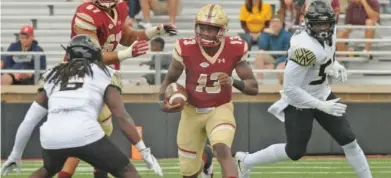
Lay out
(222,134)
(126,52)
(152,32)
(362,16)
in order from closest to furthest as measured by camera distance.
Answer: (222,134)
(126,52)
(152,32)
(362,16)

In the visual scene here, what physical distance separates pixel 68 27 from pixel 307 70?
8031 millimetres

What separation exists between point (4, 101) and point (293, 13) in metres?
4.06

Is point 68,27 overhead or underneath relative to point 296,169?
overhead

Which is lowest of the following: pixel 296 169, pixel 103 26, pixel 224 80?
pixel 296 169

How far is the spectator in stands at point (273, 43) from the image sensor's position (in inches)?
566

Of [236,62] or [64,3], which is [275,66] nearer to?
[64,3]

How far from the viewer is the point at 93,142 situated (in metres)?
7.15

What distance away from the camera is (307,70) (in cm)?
904

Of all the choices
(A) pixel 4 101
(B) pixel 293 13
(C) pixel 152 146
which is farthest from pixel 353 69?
(A) pixel 4 101

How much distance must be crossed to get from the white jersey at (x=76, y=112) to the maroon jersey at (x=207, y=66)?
4.17 ft

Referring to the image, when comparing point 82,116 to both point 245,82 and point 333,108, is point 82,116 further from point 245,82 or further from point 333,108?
point 333,108

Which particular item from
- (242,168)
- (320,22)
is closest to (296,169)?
(242,168)

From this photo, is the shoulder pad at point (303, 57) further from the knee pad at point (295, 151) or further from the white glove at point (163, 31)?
the white glove at point (163, 31)

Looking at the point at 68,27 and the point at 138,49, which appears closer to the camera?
the point at 138,49
